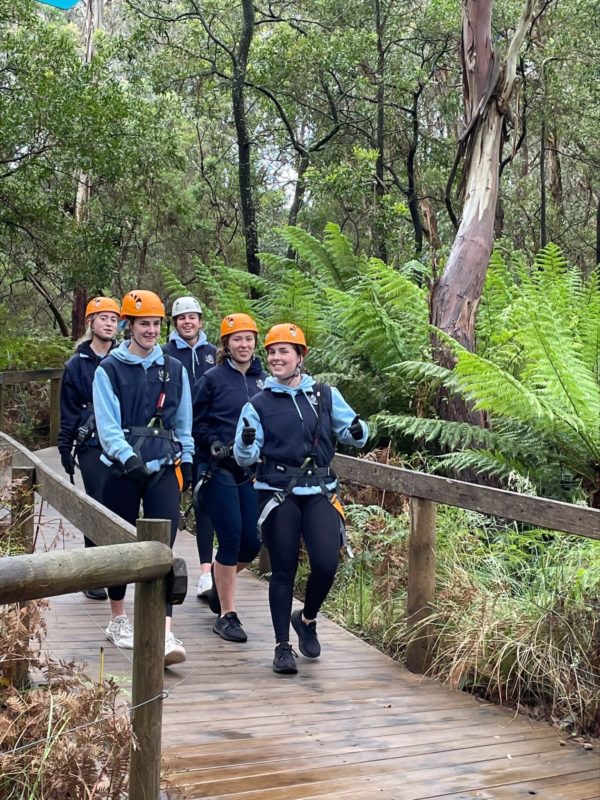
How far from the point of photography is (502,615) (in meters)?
5.23

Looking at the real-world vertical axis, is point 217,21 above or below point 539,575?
above

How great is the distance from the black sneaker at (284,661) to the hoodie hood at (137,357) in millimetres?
1753

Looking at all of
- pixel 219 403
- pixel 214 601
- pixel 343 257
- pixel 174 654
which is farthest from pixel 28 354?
pixel 174 654

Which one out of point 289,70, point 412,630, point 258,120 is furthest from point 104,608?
point 258,120

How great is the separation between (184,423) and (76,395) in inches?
53.5

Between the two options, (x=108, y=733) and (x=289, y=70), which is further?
(x=289, y=70)

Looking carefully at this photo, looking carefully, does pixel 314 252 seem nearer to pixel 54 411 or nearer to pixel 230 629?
pixel 54 411

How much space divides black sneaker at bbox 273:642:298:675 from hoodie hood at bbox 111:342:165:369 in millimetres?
1753

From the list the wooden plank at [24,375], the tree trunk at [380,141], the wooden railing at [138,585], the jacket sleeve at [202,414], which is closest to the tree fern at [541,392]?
the jacket sleeve at [202,414]

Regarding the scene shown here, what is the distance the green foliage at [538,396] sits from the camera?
6555 millimetres

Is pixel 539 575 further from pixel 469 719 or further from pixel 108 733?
pixel 108 733

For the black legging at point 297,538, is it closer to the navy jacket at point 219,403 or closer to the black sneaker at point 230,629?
the black sneaker at point 230,629

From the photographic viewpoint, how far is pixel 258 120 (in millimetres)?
21391

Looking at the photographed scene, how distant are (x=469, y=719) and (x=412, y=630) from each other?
974mm
